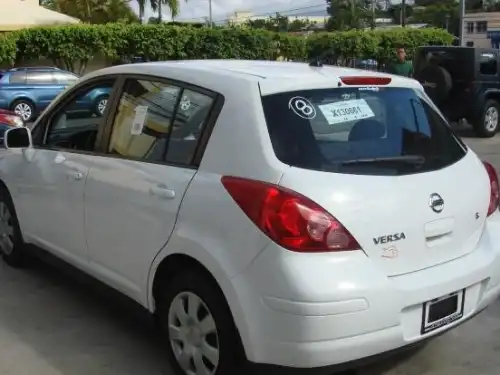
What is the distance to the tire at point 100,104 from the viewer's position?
4285 millimetres

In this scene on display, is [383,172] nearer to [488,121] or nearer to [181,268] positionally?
[181,268]

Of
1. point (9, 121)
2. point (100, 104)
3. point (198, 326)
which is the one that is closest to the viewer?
point (198, 326)

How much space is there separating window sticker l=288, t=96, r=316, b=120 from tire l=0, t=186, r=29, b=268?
275 centimetres

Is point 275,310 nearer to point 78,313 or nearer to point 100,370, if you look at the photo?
point 100,370

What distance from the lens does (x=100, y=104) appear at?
4.37 m

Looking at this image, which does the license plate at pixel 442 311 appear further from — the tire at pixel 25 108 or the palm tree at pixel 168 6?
the palm tree at pixel 168 6

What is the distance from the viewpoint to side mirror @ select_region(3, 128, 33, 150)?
500 cm

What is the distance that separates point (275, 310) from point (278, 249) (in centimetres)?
25

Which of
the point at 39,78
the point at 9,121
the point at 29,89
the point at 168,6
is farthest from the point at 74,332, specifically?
the point at 168,6

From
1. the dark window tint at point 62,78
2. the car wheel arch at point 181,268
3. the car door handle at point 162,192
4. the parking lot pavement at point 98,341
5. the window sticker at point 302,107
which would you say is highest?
the window sticker at point 302,107

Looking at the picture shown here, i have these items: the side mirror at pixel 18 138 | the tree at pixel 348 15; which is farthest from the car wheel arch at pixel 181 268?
the tree at pixel 348 15

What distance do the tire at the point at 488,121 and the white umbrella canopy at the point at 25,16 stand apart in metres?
21.6

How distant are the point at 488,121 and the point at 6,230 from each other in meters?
11.4

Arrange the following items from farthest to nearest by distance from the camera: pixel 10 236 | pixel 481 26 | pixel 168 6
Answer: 1. pixel 481 26
2. pixel 168 6
3. pixel 10 236
